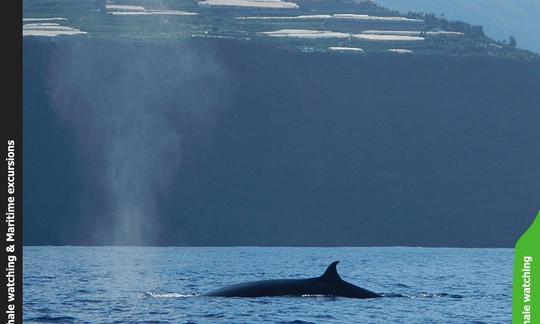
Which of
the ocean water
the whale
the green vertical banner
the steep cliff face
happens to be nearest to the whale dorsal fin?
the whale

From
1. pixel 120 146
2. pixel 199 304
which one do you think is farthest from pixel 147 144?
pixel 199 304

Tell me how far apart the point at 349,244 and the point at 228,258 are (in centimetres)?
2834

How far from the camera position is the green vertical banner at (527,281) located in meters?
26.7

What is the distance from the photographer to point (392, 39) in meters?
149

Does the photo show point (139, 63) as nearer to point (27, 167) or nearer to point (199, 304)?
point (27, 167)

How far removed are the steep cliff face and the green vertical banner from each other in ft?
277

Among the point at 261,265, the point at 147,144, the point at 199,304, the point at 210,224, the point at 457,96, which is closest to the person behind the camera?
the point at 199,304
